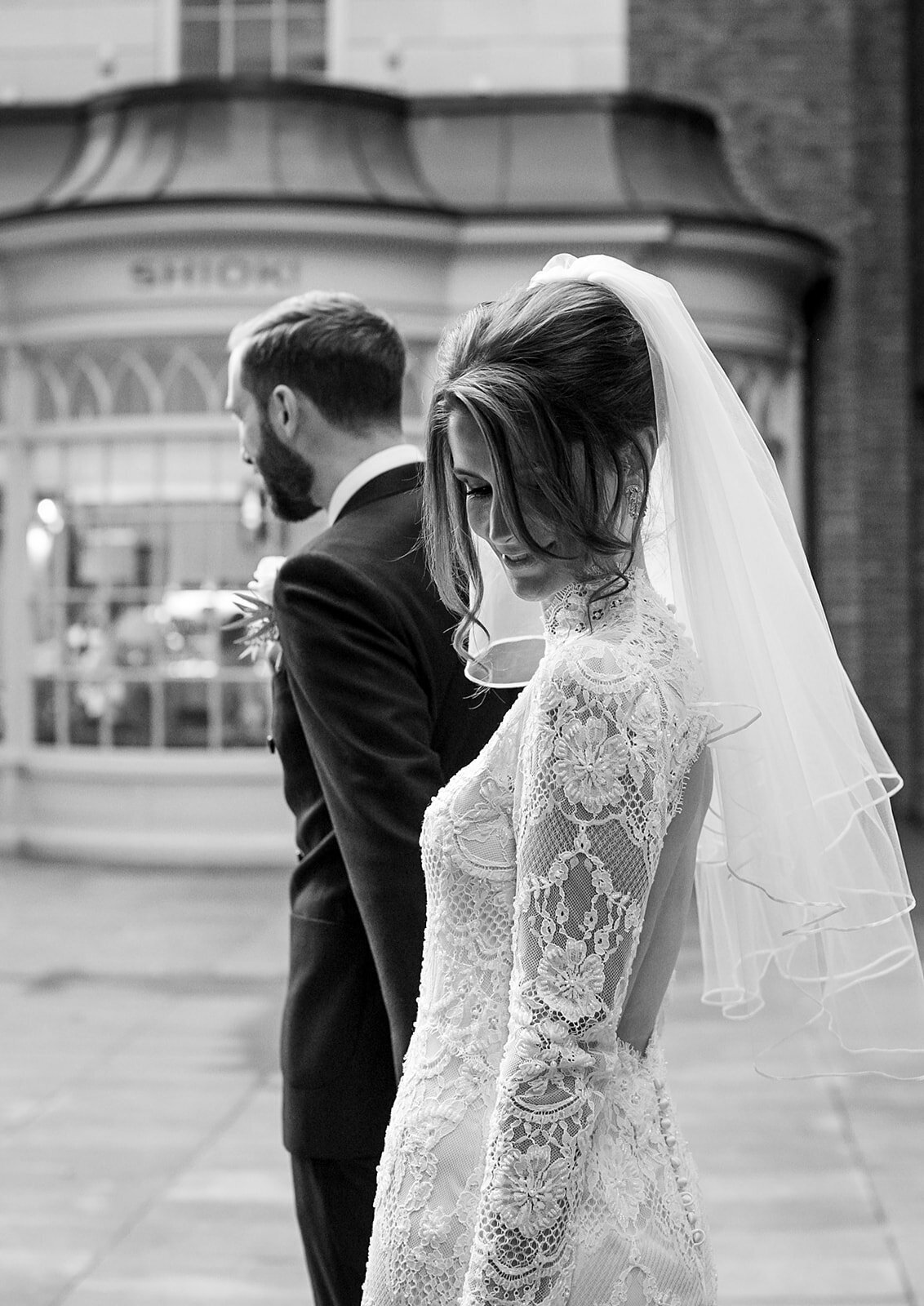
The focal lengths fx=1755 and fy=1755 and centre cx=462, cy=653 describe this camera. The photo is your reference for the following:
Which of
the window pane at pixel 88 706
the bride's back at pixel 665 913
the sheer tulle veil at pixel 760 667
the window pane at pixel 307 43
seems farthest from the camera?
the window pane at pixel 307 43

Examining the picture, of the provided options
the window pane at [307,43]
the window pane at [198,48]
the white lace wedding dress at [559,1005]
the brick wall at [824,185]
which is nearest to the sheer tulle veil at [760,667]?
the white lace wedding dress at [559,1005]

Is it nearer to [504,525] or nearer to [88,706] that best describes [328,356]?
[504,525]

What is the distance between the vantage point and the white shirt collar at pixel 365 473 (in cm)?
268

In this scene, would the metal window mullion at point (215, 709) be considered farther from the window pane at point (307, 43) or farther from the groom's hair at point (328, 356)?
the groom's hair at point (328, 356)

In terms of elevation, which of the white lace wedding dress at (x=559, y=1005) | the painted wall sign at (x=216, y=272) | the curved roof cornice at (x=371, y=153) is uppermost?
the curved roof cornice at (x=371, y=153)

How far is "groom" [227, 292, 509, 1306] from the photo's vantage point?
231cm

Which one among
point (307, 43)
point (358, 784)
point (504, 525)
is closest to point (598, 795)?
point (504, 525)

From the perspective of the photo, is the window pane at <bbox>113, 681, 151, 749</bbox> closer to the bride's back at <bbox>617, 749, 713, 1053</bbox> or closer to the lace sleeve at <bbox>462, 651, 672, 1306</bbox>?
the bride's back at <bbox>617, 749, 713, 1053</bbox>

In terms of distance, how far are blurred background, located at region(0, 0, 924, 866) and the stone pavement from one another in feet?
10.3

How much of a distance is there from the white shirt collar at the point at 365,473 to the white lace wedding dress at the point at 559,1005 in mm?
949

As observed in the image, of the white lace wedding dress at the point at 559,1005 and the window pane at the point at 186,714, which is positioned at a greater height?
the white lace wedding dress at the point at 559,1005

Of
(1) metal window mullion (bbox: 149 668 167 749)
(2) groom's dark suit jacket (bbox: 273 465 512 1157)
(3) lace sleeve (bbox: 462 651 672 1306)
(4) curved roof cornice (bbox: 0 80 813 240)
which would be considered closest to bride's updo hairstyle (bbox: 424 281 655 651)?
(3) lace sleeve (bbox: 462 651 672 1306)

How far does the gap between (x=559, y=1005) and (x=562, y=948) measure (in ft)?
0.17

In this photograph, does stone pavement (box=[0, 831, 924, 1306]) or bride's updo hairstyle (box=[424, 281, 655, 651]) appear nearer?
bride's updo hairstyle (box=[424, 281, 655, 651])
